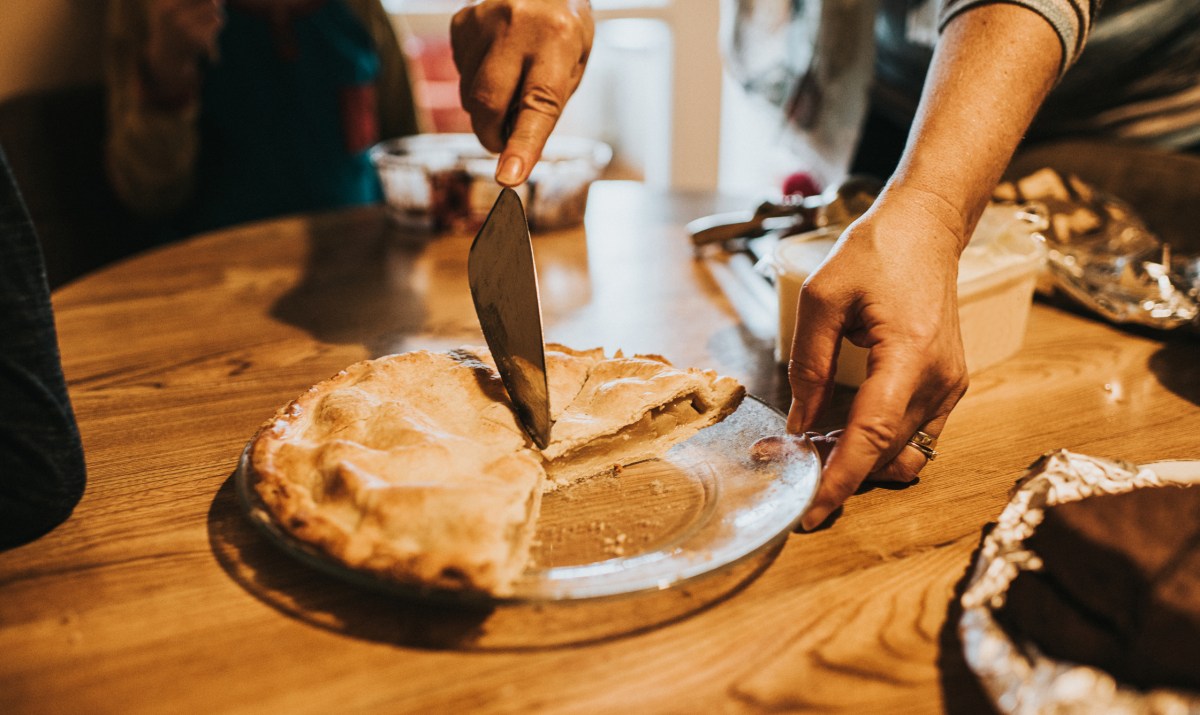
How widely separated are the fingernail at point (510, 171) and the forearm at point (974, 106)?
49 cm

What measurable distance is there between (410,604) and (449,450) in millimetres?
181

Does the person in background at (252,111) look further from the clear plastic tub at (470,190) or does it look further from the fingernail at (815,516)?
the fingernail at (815,516)

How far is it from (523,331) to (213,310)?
2.87 ft

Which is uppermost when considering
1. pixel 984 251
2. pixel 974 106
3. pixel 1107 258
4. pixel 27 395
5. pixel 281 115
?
pixel 974 106

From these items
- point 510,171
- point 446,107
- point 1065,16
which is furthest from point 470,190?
point 446,107

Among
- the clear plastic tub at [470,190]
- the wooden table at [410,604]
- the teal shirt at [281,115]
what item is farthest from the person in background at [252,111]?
the wooden table at [410,604]

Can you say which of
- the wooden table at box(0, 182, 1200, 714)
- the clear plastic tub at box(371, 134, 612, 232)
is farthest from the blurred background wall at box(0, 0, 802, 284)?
the wooden table at box(0, 182, 1200, 714)

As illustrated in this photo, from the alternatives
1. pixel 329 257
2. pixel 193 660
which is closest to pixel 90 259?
pixel 329 257

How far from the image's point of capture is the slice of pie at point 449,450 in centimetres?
76

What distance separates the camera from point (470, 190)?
2.01 m

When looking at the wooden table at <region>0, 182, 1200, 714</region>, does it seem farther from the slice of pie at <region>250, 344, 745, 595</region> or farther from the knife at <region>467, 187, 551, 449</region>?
the knife at <region>467, 187, 551, 449</region>

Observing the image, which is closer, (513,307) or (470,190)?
(513,307)

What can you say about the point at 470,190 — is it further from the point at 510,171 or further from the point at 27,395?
the point at 27,395

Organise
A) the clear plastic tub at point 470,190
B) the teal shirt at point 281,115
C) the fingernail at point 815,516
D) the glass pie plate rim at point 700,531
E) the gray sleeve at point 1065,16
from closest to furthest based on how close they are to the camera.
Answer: the glass pie plate rim at point 700,531 → the fingernail at point 815,516 → the gray sleeve at point 1065,16 → the clear plastic tub at point 470,190 → the teal shirt at point 281,115
